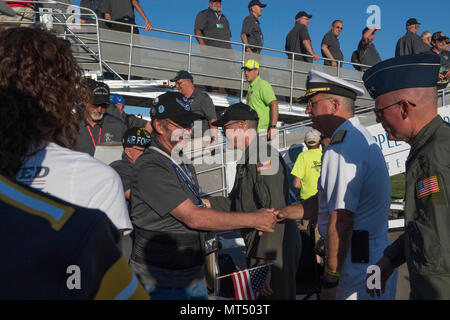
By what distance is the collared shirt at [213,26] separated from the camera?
Result: 9.81 metres

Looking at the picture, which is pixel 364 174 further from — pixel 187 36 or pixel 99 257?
pixel 187 36

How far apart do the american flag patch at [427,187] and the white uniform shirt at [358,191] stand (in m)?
0.46

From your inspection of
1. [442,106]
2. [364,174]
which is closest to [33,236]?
[364,174]

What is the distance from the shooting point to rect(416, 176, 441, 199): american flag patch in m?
1.90

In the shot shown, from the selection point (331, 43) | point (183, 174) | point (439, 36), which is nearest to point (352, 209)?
point (183, 174)

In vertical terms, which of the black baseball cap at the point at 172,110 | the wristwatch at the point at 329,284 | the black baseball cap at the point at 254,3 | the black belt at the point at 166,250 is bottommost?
the wristwatch at the point at 329,284

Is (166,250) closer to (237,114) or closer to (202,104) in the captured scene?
(237,114)

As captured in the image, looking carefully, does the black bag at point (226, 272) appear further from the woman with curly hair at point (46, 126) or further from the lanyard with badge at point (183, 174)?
the woman with curly hair at point (46, 126)

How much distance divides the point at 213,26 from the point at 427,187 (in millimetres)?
8849

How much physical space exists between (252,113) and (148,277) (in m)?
2.10

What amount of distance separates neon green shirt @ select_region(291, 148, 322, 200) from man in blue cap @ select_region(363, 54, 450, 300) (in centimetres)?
414

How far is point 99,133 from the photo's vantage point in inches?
202

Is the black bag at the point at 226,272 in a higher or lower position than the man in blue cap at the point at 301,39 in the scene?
lower

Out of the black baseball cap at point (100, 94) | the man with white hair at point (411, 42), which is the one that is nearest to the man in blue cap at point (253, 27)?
the man with white hair at point (411, 42)
